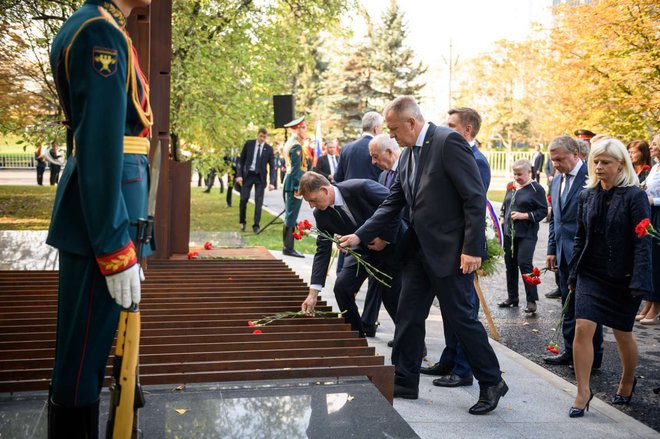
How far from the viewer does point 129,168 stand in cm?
290

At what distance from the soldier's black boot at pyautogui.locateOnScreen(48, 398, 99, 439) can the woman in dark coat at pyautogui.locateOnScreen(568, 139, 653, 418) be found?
332cm

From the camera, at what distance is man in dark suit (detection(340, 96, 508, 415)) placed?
4.79m

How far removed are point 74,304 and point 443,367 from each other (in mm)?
3736

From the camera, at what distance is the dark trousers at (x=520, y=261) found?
29.0 feet

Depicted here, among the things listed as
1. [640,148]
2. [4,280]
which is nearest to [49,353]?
[4,280]

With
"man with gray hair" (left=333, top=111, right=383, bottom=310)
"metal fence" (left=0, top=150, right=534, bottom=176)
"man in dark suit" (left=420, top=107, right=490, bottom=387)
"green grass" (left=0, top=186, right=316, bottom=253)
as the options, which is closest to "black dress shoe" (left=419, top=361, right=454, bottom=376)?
"man in dark suit" (left=420, top=107, right=490, bottom=387)

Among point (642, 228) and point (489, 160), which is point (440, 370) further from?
point (489, 160)

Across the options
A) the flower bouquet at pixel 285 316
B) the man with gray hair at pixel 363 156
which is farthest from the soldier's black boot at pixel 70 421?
the man with gray hair at pixel 363 156

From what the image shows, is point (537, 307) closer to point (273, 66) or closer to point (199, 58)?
point (199, 58)

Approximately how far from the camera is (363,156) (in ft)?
29.5

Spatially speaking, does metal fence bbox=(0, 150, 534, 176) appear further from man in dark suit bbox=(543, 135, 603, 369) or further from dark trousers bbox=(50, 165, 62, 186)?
man in dark suit bbox=(543, 135, 603, 369)

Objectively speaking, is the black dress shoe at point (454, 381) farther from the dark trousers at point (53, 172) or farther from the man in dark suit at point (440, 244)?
the dark trousers at point (53, 172)

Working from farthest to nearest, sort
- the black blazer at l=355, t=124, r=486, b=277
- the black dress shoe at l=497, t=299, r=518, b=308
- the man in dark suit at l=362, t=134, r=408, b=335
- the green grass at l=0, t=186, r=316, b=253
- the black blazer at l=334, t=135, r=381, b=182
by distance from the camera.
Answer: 1. the green grass at l=0, t=186, r=316, b=253
2. the black dress shoe at l=497, t=299, r=518, b=308
3. the black blazer at l=334, t=135, r=381, b=182
4. the man in dark suit at l=362, t=134, r=408, b=335
5. the black blazer at l=355, t=124, r=486, b=277

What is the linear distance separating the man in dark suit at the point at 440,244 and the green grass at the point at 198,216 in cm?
796
